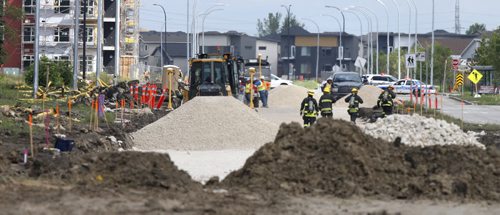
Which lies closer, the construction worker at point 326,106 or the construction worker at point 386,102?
the construction worker at point 326,106

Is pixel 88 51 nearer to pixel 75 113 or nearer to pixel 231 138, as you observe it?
pixel 75 113

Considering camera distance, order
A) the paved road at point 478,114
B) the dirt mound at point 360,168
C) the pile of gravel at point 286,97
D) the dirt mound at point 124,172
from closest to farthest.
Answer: the dirt mound at point 124,172
the dirt mound at point 360,168
the paved road at point 478,114
the pile of gravel at point 286,97

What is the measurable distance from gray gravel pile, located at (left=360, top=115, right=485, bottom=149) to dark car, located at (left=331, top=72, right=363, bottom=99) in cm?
3313

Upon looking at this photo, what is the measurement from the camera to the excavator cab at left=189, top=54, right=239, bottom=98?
144 feet

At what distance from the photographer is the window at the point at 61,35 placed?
3652 inches

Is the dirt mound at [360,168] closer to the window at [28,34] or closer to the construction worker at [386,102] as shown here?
the construction worker at [386,102]

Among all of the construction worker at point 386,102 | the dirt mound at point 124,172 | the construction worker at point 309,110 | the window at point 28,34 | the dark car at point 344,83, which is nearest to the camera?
the dirt mound at point 124,172

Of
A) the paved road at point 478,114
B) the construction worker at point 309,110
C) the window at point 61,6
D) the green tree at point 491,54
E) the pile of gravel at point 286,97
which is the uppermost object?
the window at point 61,6

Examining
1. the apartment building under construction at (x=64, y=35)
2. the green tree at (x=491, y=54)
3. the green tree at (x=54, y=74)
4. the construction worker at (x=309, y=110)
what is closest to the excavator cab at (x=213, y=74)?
the construction worker at (x=309, y=110)

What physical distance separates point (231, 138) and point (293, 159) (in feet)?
32.5

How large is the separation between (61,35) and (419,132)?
7006cm

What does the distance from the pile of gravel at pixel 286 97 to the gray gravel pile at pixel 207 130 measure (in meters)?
26.1

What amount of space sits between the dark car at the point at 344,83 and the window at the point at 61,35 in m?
32.9

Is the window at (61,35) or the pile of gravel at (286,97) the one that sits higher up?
the window at (61,35)
